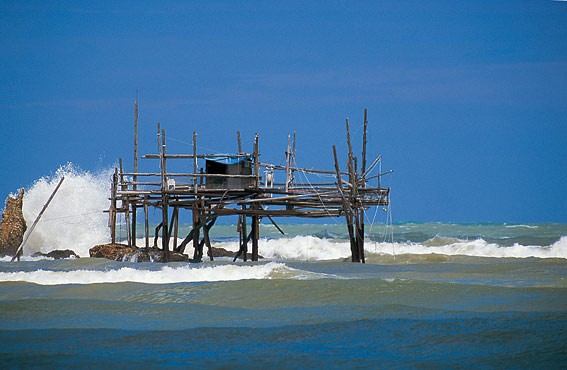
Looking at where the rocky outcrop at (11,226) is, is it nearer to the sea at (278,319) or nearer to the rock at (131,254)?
the rock at (131,254)

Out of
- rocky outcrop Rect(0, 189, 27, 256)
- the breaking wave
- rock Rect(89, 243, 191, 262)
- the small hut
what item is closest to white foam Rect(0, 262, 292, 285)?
rock Rect(89, 243, 191, 262)

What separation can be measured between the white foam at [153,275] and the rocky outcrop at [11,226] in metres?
7.89

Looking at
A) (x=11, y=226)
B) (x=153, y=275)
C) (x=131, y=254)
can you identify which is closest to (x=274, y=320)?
A: (x=153, y=275)

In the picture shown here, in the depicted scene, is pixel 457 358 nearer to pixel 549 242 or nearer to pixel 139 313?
pixel 139 313

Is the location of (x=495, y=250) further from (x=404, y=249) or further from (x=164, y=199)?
(x=164, y=199)

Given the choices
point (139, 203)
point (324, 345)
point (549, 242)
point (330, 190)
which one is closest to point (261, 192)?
point (330, 190)

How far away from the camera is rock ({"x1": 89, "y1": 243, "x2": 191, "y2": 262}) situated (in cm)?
2054

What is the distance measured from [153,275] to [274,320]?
5090 mm

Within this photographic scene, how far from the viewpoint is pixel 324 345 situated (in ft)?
30.2

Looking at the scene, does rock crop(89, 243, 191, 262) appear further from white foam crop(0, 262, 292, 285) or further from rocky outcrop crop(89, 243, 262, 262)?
white foam crop(0, 262, 292, 285)

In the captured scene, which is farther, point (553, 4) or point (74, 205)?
point (74, 205)

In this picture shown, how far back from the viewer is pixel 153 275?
50.7 feet

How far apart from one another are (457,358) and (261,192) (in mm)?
11193

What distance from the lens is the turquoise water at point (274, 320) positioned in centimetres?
873
